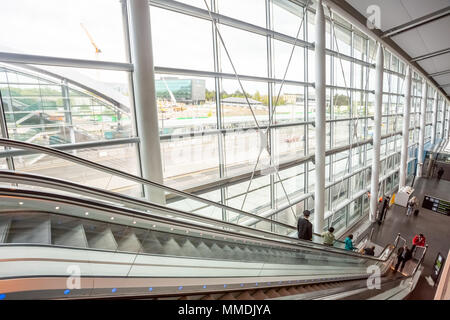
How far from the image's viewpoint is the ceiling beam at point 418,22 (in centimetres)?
642

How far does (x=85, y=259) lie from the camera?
1436 millimetres

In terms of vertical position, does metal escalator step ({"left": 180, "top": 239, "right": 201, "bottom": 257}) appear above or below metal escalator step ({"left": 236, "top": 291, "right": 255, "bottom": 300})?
above

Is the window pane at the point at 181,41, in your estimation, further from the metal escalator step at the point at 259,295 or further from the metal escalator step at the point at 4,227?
the metal escalator step at the point at 259,295

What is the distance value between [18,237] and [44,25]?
326 cm

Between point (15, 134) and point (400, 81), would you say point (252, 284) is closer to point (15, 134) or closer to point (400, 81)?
point (15, 134)

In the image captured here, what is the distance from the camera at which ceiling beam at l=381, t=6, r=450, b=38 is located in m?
6.42

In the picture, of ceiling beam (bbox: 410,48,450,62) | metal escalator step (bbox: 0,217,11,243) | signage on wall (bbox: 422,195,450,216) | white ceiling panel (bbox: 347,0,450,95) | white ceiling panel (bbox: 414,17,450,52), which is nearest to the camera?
metal escalator step (bbox: 0,217,11,243)

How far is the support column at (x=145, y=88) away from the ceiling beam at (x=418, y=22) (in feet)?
26.4

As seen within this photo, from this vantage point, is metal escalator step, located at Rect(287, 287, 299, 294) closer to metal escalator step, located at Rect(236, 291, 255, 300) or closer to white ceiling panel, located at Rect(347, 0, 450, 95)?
metal escalator step, located at Rect(236, 291, 255, 300)

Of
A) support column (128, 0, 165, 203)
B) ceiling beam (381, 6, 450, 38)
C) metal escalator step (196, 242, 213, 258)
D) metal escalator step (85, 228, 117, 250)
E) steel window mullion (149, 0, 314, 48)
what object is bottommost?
metal escalator step (196, 242, 213, 258)

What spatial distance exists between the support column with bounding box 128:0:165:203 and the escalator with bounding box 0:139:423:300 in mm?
1248

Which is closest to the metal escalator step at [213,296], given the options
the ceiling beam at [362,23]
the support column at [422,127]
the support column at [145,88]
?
the support column at [145,88]

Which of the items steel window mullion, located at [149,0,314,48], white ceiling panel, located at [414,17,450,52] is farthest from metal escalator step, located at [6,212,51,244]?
white ceiling panel, located at [414,17,450,52]

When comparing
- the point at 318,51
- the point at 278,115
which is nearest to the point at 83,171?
the point at 278,115
